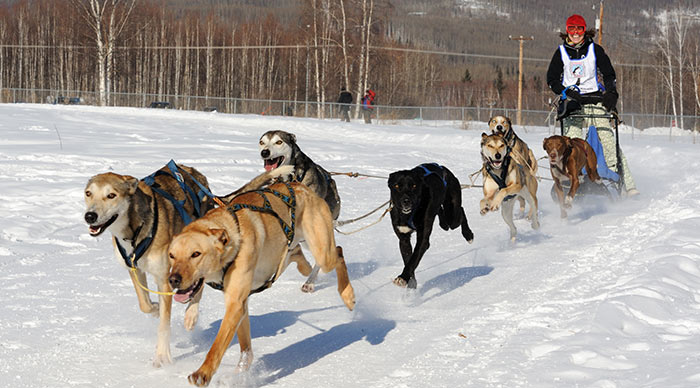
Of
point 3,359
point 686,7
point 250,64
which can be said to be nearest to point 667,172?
point 3,359

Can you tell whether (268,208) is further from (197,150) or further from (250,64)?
(250,64)

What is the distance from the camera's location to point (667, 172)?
13.3m

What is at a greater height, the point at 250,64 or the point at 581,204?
the point at 250,64

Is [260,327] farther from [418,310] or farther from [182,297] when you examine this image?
[182,297]

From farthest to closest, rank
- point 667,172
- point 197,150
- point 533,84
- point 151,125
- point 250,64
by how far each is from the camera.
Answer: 1. point 533,84
2. point 250,64
3. point 151,125
4. point 197,150
5. point 667,172

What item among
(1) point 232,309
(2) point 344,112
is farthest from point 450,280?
(2) point 344,112

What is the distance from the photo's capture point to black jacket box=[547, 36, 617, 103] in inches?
360

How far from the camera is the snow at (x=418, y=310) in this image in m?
3.77

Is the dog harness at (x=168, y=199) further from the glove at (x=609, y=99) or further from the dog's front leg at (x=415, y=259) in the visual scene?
the glove at (x=609, y=99)

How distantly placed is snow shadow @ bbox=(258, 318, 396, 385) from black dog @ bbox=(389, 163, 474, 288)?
2.87 ft

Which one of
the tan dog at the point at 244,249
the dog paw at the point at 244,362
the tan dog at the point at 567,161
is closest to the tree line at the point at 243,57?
the tan dog at the point at 567,161

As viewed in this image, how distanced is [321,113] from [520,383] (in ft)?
106

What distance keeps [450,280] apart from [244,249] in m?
2.80

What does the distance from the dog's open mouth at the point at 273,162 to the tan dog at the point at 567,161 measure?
12.6 ft
